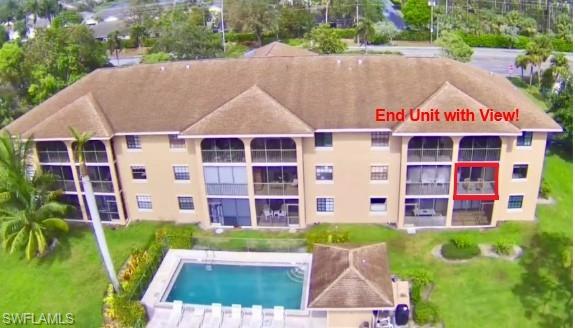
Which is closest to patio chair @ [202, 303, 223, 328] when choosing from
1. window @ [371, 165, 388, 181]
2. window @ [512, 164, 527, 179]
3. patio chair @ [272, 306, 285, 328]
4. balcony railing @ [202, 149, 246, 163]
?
patio chair @ [272, 306, 285, 328]

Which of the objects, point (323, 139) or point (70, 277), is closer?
point (70, 277)

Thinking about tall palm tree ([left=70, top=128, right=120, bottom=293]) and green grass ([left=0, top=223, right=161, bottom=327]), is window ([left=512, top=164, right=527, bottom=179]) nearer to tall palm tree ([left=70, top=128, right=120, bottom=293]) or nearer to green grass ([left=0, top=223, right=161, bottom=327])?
green grass ([left=0, top=223, right=161, bottom=327])

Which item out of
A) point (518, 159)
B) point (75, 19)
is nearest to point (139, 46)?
point (75, 19)

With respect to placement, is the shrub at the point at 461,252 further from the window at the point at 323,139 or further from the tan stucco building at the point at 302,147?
the window at the point at 323,139

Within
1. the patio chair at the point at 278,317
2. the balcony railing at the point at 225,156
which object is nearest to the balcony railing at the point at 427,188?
the balcony railing at the point at 225,156

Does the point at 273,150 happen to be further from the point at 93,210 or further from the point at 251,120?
the point at 93,210

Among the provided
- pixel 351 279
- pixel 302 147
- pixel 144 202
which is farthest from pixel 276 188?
pixel 351 279

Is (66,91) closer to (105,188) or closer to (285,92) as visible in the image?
(105,188)
